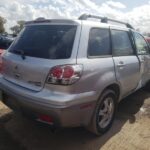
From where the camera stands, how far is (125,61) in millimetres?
4332

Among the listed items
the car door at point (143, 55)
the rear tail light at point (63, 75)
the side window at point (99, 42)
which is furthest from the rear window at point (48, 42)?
the car door at point (143, 55)

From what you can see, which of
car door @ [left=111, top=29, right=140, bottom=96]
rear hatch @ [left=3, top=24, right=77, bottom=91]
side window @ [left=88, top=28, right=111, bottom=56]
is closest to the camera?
rear hatch @ [left=3, top=24, right=77, bottom=91]

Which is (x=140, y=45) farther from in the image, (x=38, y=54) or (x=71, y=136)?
(x=38, y=54)

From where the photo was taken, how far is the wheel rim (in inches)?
154

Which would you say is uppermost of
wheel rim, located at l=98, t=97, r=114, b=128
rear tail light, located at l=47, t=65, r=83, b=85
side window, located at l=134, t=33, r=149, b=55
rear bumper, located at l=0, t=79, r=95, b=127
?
side window, located at l=134, t=33, r=149, b=55

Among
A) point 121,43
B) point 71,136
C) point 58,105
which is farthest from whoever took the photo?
point 121,43

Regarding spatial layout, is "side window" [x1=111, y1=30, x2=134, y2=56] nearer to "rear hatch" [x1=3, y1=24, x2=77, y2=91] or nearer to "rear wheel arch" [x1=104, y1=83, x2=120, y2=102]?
"rear wheel arch" [x1=104, y1=83, x2=120, y2=102]

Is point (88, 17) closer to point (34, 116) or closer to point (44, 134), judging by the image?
point (34, 116)

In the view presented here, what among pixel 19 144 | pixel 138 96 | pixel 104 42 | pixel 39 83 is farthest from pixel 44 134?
pixel 138 96

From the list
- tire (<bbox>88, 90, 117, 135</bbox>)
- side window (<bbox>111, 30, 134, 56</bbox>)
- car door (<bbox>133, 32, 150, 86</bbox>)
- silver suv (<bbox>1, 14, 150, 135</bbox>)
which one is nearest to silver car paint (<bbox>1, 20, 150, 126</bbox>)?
silver suv (<bbox>1, 14, 150, 135</bbox>)

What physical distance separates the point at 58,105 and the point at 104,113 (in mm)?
1211

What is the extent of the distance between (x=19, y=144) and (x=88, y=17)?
2210 millimetres

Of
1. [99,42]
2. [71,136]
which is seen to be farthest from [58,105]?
[99,42]

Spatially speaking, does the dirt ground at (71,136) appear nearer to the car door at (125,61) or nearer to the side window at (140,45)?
the car door at (125,61)
